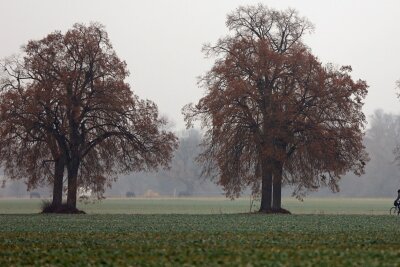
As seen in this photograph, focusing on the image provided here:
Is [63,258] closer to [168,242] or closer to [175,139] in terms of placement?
[168,242]

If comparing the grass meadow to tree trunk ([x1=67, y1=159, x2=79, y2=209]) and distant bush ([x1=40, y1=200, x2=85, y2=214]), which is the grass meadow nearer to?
tree trunk ([x1=67, y1=159, x2=79, y2=209])

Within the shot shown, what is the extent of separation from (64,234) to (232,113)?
2816cm

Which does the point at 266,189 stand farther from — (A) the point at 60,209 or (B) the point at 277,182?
(A) the point at 60,209

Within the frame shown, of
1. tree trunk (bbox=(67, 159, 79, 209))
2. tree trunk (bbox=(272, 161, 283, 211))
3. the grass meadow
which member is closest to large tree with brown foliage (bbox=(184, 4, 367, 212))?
tree trunk (bbox=(272, 161, 283, 211))

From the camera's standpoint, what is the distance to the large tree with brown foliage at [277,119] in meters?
62.6

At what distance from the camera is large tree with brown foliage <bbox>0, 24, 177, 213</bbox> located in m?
63.4

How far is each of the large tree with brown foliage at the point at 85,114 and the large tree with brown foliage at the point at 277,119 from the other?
4.07 metres

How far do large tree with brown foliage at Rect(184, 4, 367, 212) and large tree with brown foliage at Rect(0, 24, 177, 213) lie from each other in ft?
13.4

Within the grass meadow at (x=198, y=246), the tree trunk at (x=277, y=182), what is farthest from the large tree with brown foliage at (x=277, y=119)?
the grass meadow at (x=198, y=246)

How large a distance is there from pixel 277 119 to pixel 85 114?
47.5ft

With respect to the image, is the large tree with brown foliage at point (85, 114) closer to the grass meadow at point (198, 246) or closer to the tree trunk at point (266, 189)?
the tree trunk at point (266, 189)

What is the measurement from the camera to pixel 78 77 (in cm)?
6469

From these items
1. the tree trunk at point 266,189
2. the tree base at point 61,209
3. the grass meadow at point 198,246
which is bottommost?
the grass meadow at point 198,246

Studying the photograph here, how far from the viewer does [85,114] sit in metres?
64.8
